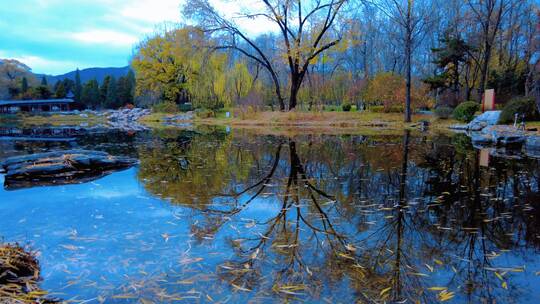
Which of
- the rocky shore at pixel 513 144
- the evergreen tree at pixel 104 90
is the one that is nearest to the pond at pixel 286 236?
the rocky shore at pixel 513 144

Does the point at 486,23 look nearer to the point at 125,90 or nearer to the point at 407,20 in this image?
the point at 407,20

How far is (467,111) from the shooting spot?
19375 mm

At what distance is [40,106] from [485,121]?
60141mm

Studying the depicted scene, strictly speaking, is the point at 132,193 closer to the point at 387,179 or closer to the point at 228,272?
the point at 228,272

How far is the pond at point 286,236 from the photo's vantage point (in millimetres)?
2436

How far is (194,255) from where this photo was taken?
2953 mm

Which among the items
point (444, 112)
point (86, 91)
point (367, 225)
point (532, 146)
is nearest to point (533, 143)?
point (532, 146)

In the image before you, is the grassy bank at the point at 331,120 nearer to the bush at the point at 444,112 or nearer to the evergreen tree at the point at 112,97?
the bush at the point at 444,112

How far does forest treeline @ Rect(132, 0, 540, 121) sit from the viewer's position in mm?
22094

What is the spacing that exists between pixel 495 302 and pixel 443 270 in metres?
0.45

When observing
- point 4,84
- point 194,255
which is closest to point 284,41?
point 194,255

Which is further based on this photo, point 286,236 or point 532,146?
point 532,146

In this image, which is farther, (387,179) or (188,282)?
(387,179)

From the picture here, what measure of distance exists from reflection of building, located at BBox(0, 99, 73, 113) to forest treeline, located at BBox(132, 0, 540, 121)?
25.5 metres
